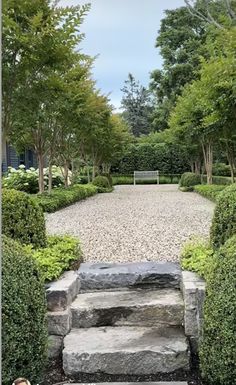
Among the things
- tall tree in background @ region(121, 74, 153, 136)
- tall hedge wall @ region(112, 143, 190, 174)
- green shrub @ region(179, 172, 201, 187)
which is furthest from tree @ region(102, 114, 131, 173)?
tall tree in background @ region(121, 74, 153, 136)

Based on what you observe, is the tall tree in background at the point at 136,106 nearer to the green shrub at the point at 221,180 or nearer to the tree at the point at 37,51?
the green shrub at the point at 221,180

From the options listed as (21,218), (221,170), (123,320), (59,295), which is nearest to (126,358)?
(123,320)

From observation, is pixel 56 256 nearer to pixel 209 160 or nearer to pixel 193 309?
pixel 193 309

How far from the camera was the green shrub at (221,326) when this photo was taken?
82.6 inches

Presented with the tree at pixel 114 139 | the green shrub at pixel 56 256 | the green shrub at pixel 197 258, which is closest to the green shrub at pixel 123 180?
the tree at pixel 114 139

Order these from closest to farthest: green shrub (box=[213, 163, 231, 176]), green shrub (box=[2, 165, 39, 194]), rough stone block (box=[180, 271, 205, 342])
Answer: rough stone block (box=[180, 271, 205, 342]), green shrub (box=[2, 165, 39, 194]), green shrub (box=[213, 163, 231, 176])

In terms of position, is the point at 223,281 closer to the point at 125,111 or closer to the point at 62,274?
the point at 62,274

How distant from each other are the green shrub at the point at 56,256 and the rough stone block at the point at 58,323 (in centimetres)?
23

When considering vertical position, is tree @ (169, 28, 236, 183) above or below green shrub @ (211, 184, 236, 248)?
above

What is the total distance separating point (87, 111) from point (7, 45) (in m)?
6.36

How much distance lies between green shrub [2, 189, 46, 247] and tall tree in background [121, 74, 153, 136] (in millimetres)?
36287

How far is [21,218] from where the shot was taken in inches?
135

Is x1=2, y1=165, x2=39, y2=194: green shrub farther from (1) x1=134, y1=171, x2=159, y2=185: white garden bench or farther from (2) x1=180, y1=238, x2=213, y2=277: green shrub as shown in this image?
(2) x1=180, y1=238, x2=213, y2=277: green shrub

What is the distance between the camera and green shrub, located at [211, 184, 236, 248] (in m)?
3.07
